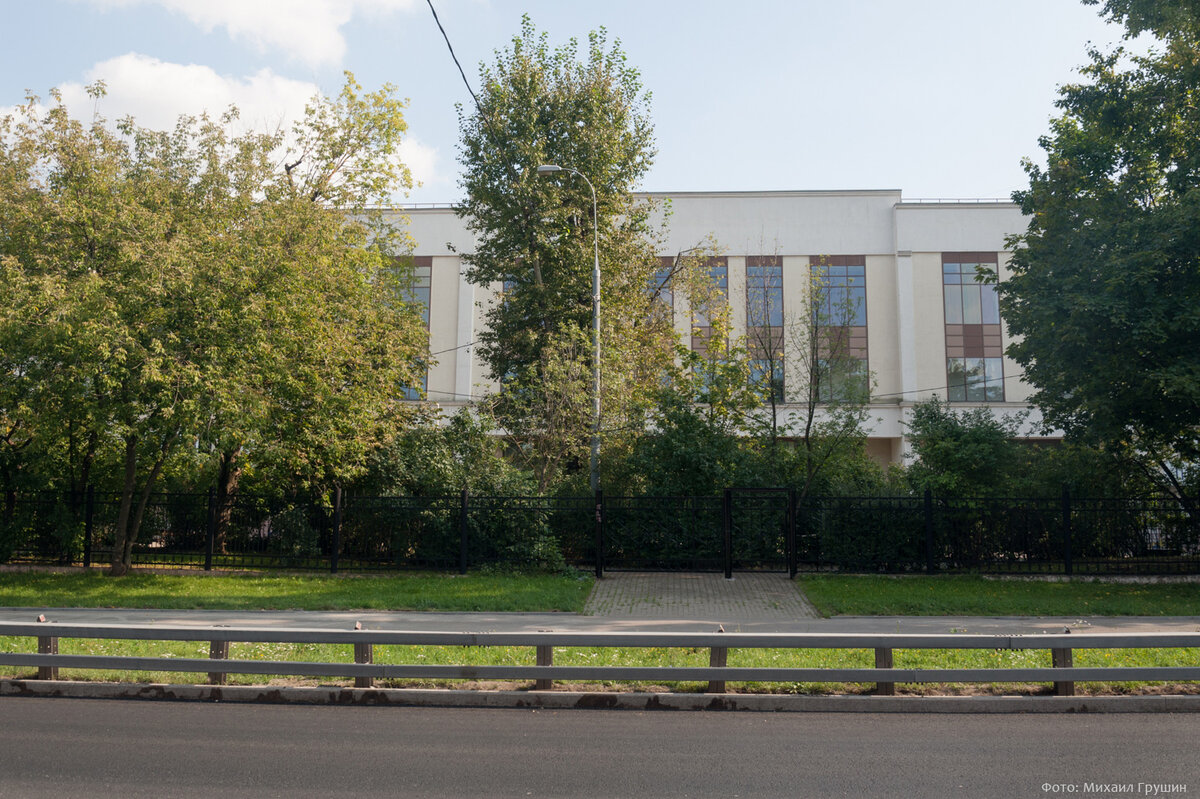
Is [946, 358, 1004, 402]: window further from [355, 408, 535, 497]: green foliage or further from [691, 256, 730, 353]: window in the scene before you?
[355, 408, 535, 497]: green foliage

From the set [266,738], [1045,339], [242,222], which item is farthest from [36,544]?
[1045,339]

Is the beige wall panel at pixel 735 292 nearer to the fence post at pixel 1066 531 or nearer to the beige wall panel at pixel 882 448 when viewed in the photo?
the beige wall panel at pixel 882 448

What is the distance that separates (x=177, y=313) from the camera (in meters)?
15.8

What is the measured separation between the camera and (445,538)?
18.0m

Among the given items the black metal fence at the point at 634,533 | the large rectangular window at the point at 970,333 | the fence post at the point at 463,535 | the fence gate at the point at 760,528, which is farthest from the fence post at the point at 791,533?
the large rectangular window at the point at 970,333

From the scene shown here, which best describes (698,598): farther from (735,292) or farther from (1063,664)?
(735,292)

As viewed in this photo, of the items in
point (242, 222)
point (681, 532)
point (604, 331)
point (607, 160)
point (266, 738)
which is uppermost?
point (607, 160)

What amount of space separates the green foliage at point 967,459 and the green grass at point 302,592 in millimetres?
8412

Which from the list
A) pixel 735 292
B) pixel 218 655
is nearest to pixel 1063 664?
pixel 218 655

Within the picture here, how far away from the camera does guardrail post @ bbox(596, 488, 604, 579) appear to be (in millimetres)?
17484

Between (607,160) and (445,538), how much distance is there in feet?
41.3

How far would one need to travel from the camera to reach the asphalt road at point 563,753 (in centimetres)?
555

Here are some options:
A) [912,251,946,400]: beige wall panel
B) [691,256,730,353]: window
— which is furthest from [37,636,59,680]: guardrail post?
[912,251,946,400]: beige wall panel

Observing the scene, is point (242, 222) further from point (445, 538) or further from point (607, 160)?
point (607, 160)
